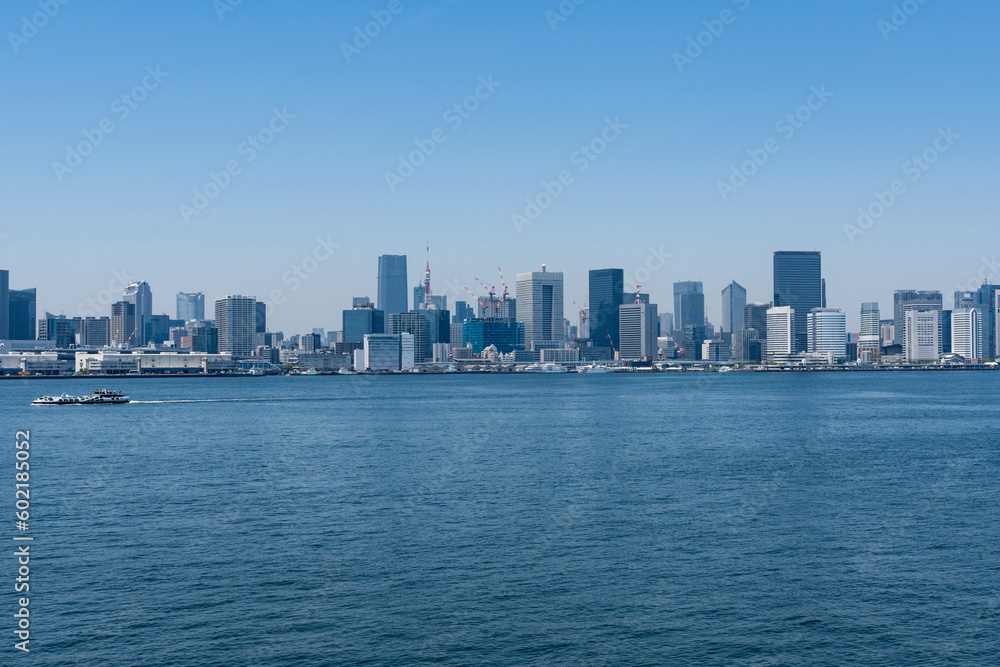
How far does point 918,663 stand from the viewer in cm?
2167

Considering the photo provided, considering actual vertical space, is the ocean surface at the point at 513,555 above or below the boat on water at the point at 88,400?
below

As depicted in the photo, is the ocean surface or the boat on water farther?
the boat on water

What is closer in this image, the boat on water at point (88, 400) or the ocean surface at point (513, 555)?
the ocean surface at point (513, 555)

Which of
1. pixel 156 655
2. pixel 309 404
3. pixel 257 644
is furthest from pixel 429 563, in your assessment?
pixel 309 404

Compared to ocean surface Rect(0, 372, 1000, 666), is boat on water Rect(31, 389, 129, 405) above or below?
above

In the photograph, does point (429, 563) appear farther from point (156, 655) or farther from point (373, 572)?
point (156, 655)

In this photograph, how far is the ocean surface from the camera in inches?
903

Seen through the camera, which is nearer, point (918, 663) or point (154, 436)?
point (918, 663)

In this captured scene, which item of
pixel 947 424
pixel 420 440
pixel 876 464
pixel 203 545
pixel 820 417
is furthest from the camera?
pixel 820 417

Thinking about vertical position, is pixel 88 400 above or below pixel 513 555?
above

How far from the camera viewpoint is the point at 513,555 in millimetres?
30656

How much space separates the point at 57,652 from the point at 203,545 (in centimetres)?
960

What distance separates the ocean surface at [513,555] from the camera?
2294 cm

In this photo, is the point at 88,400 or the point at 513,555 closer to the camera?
the point at 513,555
